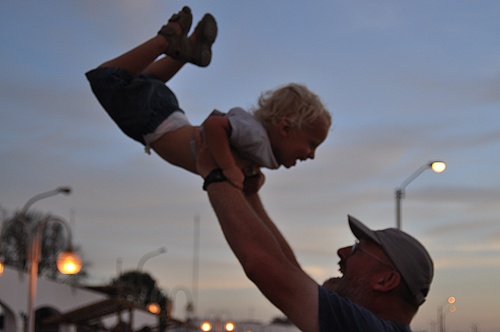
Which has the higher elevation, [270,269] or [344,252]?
[344,252]

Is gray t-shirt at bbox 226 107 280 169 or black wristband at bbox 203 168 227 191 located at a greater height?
gray t-shirt at bbox 226 107 280 169

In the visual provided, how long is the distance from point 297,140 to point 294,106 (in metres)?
0.18

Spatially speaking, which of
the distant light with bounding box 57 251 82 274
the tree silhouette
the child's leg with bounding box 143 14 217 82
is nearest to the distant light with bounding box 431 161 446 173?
the distant light with bounding box 57 251 82 274

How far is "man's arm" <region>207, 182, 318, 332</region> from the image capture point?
280cm

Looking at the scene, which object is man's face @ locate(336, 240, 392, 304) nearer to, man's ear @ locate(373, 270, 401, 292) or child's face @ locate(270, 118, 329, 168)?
man's ear @ locate(373, 270, 401, 292)

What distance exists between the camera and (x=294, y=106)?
351 centimetres

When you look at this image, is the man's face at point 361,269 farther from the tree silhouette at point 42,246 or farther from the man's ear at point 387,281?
the tree silhouette at point 42,246

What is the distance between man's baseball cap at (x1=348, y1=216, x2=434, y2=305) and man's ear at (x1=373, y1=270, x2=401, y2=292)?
0.03 meters

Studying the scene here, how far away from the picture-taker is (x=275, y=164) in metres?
3.72

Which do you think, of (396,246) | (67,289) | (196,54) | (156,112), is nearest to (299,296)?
(396,246)

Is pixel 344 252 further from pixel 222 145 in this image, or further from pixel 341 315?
pixel 222 145

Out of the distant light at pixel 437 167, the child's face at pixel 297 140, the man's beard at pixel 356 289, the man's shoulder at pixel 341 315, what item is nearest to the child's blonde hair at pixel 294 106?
the child's face at pixel 297 140

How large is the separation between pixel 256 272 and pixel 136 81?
4.64 feet

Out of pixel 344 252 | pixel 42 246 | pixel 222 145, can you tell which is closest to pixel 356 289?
pixel 344 252
